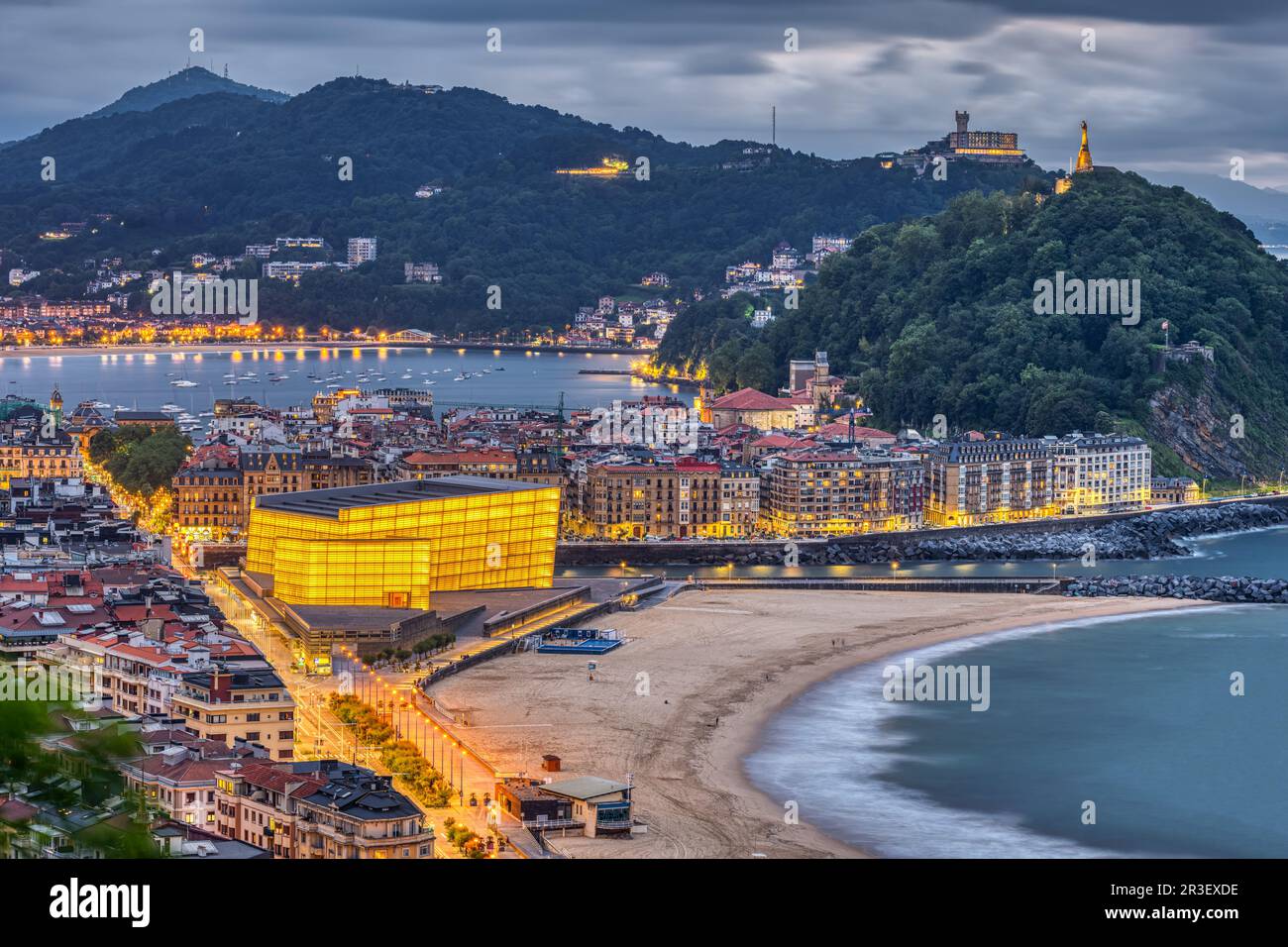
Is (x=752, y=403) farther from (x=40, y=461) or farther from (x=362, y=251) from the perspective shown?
(x=362, y=251)

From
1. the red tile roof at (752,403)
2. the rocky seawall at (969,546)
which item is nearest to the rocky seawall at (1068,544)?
the rocky seawall at (969,546)

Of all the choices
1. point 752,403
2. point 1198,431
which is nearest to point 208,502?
point 752,403

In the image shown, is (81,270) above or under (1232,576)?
above

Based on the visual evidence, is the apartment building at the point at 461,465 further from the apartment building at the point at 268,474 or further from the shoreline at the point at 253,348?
the shoreline at the point at 253,348

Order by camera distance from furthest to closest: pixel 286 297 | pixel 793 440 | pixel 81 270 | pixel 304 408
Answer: pixel 81 270
pixel 286 297
pixel 304 408
pixel 793 440

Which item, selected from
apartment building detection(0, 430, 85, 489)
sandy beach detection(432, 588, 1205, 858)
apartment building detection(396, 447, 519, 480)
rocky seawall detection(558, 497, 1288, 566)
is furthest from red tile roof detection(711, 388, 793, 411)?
sandy beach detection(432, 588, 1205, 858)
